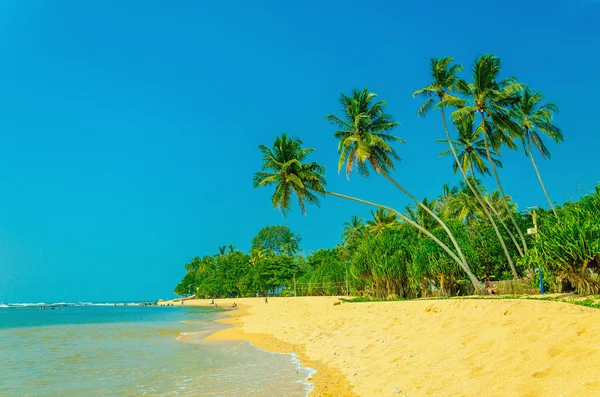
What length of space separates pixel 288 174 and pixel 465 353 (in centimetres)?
1824

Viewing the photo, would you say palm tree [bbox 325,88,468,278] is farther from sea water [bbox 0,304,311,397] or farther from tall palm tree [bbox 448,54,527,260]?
sea water [bbox 0,304,311,397]

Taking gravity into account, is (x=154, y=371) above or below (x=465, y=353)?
below

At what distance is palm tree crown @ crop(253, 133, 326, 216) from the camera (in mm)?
24406

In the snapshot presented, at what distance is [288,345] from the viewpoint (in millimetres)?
13891

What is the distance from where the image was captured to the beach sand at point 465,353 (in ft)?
17.0

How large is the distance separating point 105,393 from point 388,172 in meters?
20.8

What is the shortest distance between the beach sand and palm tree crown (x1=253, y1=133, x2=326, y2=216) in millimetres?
12762

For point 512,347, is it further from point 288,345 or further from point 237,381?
point 288,345

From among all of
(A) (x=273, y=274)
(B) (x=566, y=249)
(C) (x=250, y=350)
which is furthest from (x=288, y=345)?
(A) (x=273, y=274)

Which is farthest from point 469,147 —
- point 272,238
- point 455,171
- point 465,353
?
point 272,238

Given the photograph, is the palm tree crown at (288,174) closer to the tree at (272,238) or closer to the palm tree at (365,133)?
the palm tree at (365,133)

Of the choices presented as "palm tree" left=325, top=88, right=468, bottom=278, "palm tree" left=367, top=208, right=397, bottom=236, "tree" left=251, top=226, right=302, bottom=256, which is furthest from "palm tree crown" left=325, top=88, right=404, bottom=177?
"tree" left=251, top=226, right=302, bottom=256

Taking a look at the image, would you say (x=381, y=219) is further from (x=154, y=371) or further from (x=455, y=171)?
(x=154, y=371)

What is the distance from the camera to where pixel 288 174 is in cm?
2448
